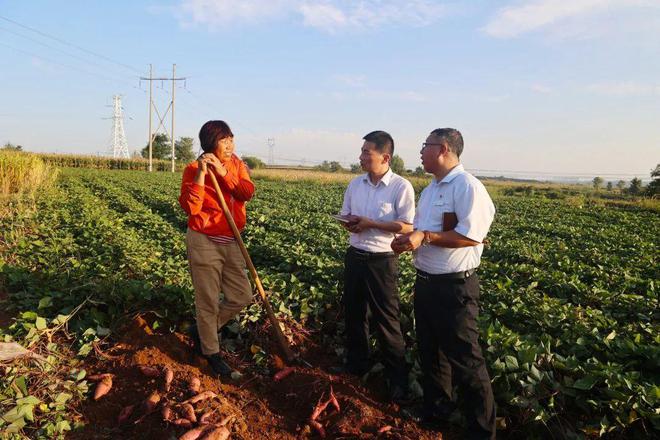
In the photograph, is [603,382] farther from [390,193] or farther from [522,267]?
[522,267]

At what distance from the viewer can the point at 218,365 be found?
11.0 ft

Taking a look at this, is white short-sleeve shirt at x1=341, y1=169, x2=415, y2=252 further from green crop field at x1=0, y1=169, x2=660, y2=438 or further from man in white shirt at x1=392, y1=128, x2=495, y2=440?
green crop field at x1=0, y1=169, x2=660, y2=438

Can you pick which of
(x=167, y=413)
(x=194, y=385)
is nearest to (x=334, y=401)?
(x=194, y=385)

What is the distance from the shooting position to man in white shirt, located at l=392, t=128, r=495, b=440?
2709mm

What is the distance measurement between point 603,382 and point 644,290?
4.08 m

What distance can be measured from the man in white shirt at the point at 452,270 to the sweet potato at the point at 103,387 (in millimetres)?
2200

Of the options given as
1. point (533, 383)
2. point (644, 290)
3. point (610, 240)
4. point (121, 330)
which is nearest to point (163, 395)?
point (121, 330)

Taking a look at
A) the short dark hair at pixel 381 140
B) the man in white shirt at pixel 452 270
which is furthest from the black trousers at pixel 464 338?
the short dark hair at pixel 381 140

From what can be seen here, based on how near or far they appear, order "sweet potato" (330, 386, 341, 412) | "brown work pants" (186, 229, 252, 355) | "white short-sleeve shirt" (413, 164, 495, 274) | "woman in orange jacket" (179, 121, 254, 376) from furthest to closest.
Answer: "brown work pants" (186, 229, 252, 355) → "woman in orange jacket" (179, 121, 254, 376) → "sweet potato" (330, 386, 341, 412) → "white short-sleeve shirt" (413, 164, 495, 274)

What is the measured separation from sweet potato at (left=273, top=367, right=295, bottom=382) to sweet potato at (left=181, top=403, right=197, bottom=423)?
0.78 m

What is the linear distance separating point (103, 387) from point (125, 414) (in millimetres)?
333

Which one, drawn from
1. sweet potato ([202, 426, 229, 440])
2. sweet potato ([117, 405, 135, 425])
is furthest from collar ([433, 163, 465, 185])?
sweet potato ([117, 405, 135, 425])

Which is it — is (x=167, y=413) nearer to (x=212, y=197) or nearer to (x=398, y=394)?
(x=212, y=197)

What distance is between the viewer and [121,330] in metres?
3.68
